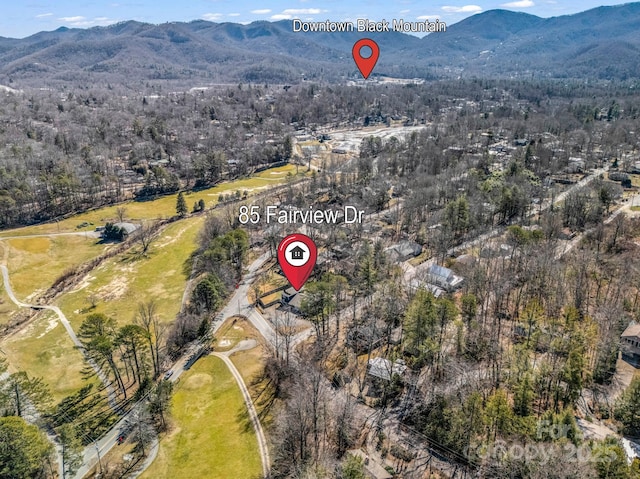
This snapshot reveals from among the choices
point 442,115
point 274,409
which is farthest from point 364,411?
point 442,115

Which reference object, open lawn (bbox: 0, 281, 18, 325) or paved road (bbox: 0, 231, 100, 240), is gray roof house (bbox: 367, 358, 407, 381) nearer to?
open lawn (bbox: 0, 281, 18, 325)

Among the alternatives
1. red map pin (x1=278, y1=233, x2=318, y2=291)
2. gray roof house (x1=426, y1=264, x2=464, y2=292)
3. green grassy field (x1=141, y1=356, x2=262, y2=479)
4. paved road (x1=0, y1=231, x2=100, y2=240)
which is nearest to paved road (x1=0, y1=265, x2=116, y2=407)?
green grassy field (x1=141, y1=356, x2=262, y2=479)

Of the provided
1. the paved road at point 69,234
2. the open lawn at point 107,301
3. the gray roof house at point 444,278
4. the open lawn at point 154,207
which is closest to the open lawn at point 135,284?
the open lawn at point 107,301

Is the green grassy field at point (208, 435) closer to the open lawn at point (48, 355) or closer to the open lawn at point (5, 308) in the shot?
the open lawn at point (48, 355)

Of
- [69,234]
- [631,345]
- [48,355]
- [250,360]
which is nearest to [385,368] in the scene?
[250,360]

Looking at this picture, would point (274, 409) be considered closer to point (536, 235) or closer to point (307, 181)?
point (536, 235)

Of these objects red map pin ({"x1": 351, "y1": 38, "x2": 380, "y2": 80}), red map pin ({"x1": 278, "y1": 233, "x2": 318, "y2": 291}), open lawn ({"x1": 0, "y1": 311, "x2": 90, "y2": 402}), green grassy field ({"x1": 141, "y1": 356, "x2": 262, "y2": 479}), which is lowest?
open lawn ({"x1": 0, "y1": 311, "x2": 90, "y2": 402})

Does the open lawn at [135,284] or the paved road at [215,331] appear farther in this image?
the open lawn at [135,284]
